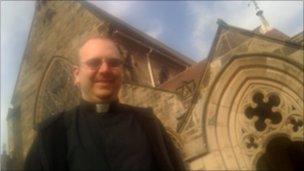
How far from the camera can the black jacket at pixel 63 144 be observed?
1707mm

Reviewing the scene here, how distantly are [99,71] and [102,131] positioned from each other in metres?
0.28

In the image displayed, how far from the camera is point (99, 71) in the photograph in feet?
6.32

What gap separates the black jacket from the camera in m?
1.71

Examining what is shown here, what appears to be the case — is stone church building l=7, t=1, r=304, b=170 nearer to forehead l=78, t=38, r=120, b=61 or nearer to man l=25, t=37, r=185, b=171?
man l=25, t=37, r=185, b=171

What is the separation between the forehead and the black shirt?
240 mm

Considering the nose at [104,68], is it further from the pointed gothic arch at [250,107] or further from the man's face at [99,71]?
the pointed gothic arch at [250,107]

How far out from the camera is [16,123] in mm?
15086

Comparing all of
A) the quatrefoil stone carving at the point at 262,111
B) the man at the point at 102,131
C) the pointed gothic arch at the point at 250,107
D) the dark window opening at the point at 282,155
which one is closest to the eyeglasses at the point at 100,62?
the man at the point at 102,131

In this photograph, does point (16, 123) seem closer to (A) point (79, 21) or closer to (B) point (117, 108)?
(A) point (79, 21)

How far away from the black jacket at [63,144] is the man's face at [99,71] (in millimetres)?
113

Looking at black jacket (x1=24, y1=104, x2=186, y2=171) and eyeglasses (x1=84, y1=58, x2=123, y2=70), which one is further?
eyeglasses (x1=84, y1=58, x2=123, y2=70)

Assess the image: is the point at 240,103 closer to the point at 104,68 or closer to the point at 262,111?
the point at 262,111

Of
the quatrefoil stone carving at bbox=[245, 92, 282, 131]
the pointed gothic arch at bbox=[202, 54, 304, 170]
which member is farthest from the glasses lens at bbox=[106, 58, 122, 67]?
the quatrefoil stone carving at bbox=[245, 92, 282, 131]

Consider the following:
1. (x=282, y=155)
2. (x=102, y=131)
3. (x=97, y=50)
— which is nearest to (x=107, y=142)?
(x=102, y=131)
